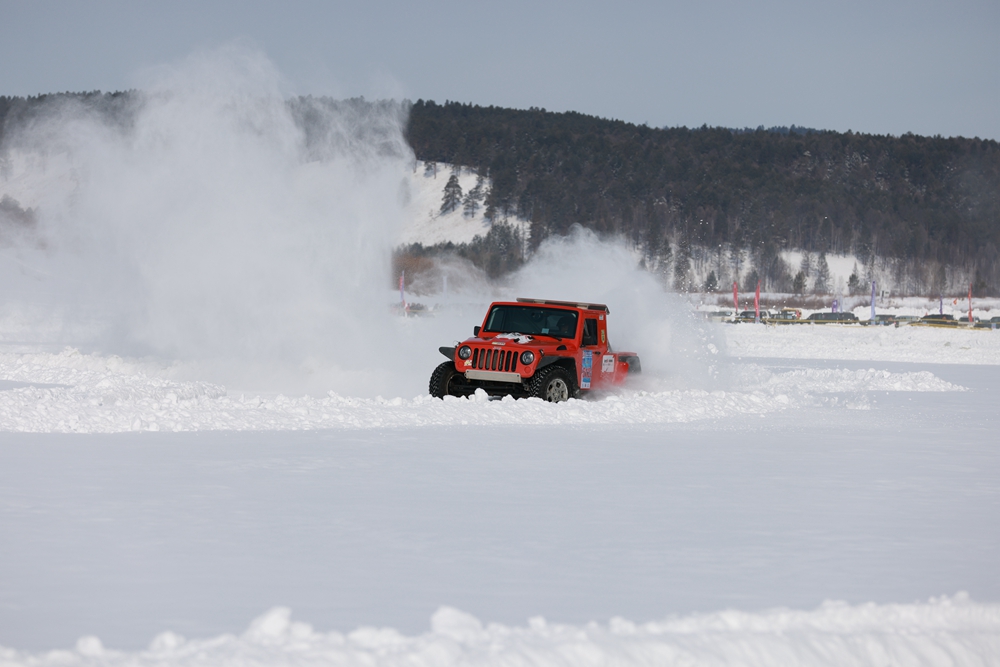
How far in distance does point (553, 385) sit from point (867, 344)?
31525 millimetres

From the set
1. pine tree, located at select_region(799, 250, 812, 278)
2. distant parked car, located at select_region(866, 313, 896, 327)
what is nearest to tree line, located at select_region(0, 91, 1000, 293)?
pine tree, located at select_region(799, 250, 812, 278)

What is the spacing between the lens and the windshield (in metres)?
16.8

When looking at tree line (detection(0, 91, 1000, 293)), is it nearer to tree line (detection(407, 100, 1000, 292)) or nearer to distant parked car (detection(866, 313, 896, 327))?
tree line (detection(407, 100, 1000, 292))

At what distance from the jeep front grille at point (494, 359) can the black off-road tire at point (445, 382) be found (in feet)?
1.83

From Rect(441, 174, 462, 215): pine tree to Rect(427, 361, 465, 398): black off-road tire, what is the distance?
139 meters

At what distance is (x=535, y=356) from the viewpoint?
52.2 ft

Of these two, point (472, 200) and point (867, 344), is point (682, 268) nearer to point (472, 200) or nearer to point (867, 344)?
point (472, 200)

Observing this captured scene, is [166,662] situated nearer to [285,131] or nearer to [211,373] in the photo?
[211,373]

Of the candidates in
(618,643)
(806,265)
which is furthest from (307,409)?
(806,265)

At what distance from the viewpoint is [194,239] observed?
966 inches

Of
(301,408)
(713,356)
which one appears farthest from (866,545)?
(713,356)

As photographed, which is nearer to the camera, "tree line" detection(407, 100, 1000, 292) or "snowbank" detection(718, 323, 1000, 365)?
"snowbank" detection(718, 323, 1000, 365)

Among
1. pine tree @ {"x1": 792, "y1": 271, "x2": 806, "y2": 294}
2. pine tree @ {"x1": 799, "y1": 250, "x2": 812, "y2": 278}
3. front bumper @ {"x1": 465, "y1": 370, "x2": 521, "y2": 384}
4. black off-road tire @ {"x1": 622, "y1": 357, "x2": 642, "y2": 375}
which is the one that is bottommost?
front bumper @ {"x1": 465, "y1": 370, "x2": 521, "y2": 384}

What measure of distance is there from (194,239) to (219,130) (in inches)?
106
